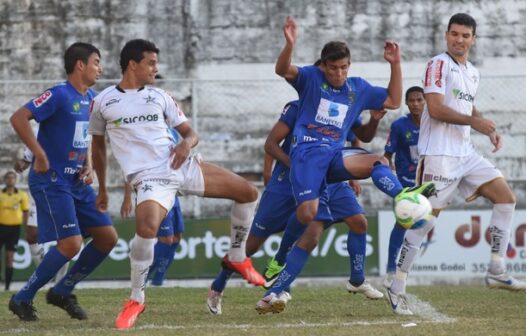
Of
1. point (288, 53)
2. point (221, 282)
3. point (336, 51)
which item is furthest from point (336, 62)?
point (221, 282)

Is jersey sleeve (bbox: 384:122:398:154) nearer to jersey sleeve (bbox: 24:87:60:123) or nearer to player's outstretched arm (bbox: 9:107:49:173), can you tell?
jersey sleeve (bbox: 24:87:60:123)

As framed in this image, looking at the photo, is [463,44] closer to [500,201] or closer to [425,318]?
[500,201]

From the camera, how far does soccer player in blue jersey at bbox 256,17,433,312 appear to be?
9.41 metres

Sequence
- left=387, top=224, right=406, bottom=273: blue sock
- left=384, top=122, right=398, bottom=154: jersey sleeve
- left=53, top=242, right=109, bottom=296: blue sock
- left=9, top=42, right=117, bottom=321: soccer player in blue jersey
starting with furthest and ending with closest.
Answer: left=384, top=122, right=398, bottom=154: jersey sleeve < left=387, top=224, right=406, bottom=273: blue sock < left=53, top=242, right=109, bottom=296: blue sock < left=9, top=42, right=117, bottom=321: soccer player in blue jersey

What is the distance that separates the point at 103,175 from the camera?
9789 mm

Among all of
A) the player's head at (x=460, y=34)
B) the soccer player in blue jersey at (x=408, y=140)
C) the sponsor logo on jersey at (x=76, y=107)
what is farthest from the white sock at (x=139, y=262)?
the soccer player in blue jersey at (x=408, y=140)

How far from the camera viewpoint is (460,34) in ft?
32.4

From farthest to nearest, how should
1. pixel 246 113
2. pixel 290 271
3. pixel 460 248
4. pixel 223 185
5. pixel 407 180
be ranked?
pixel 246 113
pixel 460 248
pixel 407 180
pixel 290 271
pixel 223 185

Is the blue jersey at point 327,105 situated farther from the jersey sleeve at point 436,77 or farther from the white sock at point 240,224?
the white sock at point 240,224

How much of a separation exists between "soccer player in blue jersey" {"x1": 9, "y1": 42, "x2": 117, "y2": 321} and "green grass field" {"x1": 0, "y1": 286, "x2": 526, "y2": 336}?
31cm

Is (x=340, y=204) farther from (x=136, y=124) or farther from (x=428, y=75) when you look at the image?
(x=136, y=124)

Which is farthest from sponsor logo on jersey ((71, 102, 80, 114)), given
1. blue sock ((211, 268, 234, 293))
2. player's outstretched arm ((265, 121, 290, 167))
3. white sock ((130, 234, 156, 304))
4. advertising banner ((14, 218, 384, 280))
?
advertising banner ((14, 218, 384, 280))

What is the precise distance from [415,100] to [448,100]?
11.4ft

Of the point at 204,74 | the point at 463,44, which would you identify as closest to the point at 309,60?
the point at 204,74
